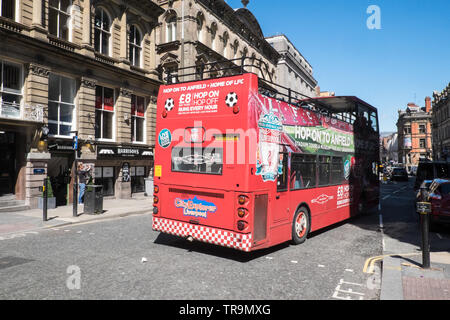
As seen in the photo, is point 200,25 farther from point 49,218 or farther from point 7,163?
point 49,218

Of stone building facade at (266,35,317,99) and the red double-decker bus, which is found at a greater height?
stone building facade at (266,35,317,99)

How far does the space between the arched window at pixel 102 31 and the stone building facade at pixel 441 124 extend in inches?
2226

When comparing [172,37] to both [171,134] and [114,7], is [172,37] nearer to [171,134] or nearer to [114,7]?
[114,7]

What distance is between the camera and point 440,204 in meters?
10.3

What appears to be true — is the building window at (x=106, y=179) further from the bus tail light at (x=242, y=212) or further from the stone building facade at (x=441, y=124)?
the stone building facade at (x=441, y=124)

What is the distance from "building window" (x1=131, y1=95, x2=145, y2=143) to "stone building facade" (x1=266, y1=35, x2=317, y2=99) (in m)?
29.1

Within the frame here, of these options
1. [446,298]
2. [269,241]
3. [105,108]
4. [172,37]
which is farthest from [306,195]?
[172,37]

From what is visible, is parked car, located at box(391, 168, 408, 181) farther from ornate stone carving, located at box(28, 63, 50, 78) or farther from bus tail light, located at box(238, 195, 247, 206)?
bus tail light, located at box(238, 195, 247, 206)

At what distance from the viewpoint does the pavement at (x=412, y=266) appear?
16.9 feet

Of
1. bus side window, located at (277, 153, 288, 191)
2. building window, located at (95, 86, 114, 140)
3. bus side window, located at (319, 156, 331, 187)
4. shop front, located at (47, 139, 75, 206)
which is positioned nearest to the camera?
bus side window, located at (277, 153, 288, 191)

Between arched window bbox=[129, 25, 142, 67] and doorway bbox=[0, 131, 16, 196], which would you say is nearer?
doorway bbox=[0, 131, 16, 196]

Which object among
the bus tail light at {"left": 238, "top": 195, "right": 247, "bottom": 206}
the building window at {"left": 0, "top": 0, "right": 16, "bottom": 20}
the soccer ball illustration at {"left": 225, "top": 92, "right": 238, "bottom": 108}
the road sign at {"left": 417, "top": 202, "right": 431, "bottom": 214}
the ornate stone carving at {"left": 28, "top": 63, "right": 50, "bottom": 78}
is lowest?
the road sign at {"left": 417, "top": 202, "right": 431, "bottom": 214}

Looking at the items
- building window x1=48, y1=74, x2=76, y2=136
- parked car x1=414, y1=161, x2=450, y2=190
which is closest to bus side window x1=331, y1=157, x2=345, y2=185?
building window x1=48, y1=74, x2=76, y2=136

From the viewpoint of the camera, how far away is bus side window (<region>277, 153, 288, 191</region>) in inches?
295
